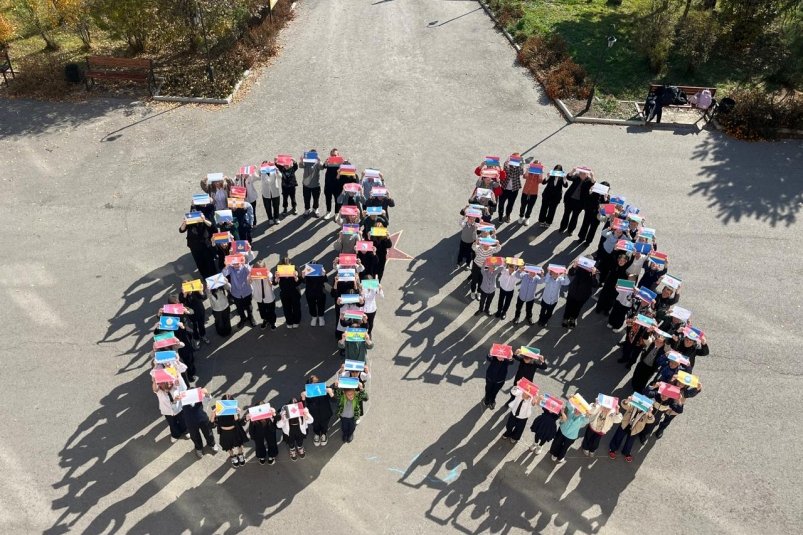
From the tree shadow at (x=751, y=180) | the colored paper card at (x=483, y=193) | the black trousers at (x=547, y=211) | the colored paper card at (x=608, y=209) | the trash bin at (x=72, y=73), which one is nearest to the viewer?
the colored paper card at (x=608, y=209)

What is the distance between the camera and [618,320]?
38.5 ft

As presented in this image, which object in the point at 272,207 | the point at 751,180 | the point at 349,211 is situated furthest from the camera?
the point at 751,180

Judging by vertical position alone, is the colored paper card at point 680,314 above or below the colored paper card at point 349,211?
below

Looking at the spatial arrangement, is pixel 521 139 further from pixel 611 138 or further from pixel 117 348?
pixel 117 348

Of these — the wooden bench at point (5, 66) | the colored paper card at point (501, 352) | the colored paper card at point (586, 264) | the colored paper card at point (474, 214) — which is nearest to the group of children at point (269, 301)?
the colored paper card at point (474, 214)

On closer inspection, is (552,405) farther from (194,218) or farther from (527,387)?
(194,218)

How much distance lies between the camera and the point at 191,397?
338 inches

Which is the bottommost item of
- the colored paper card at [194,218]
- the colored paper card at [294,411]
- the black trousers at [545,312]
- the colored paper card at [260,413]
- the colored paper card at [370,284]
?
the black trousers at [545,312]

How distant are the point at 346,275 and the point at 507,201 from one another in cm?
619

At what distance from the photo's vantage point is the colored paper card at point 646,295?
10.6 m

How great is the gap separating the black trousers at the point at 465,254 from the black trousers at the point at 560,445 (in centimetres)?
491

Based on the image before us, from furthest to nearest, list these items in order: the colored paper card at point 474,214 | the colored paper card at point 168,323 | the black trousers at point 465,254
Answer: the black trousers at point 465,254, the colored paper card at point 474,214, the colored paper card at point 168,323

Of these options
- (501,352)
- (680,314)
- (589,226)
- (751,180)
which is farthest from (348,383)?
(751,180)

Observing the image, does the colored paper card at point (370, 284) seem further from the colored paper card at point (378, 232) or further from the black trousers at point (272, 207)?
the black trousers at point (272, 207)
